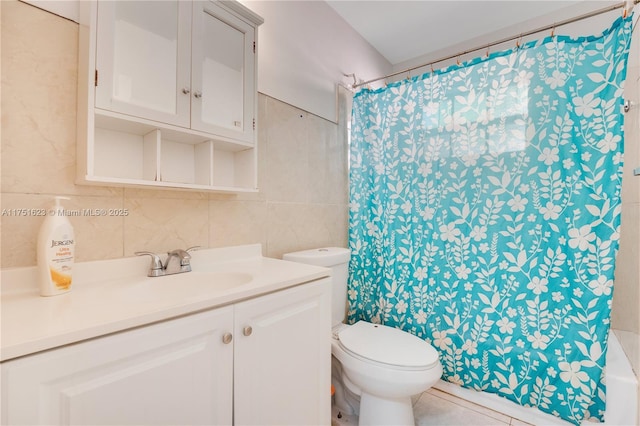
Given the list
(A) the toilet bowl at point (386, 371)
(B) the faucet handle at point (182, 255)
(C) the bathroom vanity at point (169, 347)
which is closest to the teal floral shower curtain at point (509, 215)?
(A) the toilet bowl at point (386, 371)

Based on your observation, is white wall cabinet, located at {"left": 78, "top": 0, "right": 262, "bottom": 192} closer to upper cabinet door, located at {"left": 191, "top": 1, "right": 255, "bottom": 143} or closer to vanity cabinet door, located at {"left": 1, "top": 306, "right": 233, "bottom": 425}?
upper cabinet door, located at {"left": 191, "top": 1, "right": 255, "bottom": 143}

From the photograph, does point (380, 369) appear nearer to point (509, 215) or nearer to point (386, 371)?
point (386, 371)

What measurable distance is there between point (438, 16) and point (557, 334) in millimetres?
2068

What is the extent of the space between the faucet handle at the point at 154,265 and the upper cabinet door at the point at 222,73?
0.51m

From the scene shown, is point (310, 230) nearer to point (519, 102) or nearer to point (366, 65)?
point (519, 102)

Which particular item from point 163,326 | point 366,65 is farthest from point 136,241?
point 366,65

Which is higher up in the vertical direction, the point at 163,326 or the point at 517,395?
the point at 163,326

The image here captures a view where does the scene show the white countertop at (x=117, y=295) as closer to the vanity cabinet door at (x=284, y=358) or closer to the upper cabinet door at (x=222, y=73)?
the vanity cabinet door at (x=284, y=358)

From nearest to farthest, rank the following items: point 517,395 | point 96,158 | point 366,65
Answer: point 96,158 < point 517,395 < point 366,65

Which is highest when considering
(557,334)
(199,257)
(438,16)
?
(438,16)

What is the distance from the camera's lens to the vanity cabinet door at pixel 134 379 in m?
0.53

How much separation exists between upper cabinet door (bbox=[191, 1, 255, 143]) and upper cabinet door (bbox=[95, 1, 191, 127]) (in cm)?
4

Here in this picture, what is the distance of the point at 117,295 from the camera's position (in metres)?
0.85

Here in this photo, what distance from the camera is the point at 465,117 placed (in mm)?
1584
